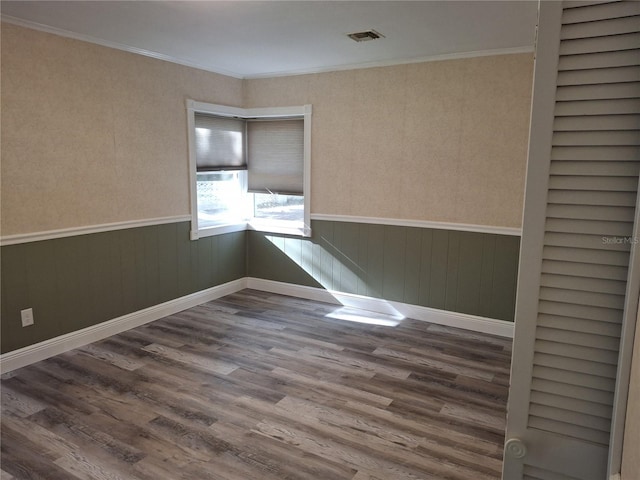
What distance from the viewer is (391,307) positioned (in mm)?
4766

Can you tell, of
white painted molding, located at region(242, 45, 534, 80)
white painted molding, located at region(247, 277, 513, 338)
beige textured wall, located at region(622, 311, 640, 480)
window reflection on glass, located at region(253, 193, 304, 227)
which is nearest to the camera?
beige textured wall, located at region(622, 311, 640, 480)

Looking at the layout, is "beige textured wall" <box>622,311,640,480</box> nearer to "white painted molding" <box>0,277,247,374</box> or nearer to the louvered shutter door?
the louvered shutter door

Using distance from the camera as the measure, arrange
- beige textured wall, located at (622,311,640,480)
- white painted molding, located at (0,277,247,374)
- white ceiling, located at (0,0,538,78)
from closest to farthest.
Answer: beige textured wall, located at (622,311,640,480), white ceiling, located at (0,0,538,78), white painted molding, located at (0,277,247,374)

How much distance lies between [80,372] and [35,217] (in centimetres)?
120

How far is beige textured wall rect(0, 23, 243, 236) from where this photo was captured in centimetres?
331

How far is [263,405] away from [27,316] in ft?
6.42

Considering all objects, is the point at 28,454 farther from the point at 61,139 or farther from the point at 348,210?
the point at 348,210

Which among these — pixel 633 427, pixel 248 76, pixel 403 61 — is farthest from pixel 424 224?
pixel 633 427

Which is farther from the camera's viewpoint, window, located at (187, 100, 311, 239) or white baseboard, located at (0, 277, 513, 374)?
window, located at (187, 100, 311, 239)

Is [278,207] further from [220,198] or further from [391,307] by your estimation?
[391,307]

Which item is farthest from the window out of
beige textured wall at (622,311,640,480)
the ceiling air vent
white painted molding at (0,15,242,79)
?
beige textured wall at (622,311,640,480)

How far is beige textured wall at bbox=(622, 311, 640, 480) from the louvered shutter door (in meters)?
0.09

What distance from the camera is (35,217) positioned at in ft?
11.4

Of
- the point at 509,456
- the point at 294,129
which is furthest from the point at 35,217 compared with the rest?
the point at 509,456
